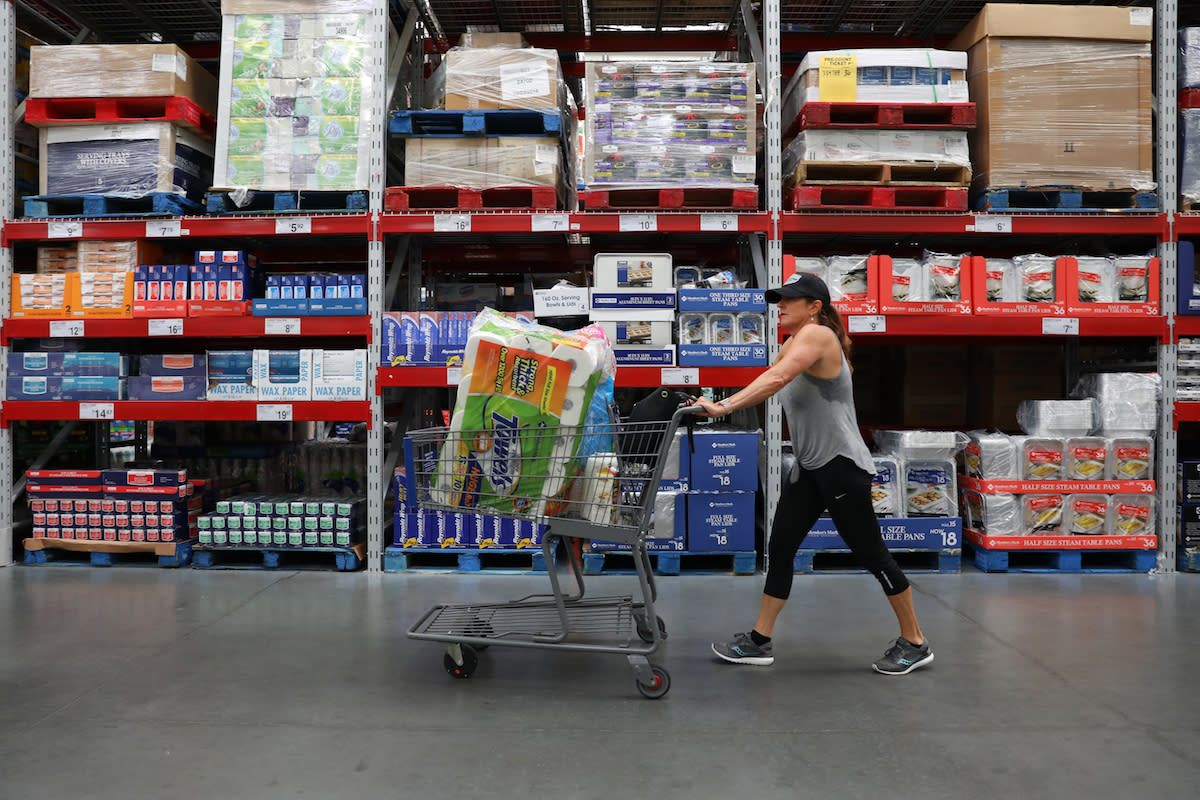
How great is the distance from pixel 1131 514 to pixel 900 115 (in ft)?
10.3

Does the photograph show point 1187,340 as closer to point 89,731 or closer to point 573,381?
point 573,381

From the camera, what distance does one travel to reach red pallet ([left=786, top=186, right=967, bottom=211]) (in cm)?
560

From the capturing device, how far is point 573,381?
346cm

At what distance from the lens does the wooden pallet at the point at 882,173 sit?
221 inches

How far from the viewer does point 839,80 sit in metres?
5.61

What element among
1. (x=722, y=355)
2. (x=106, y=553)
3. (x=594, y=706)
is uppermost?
(x=722, y=355)

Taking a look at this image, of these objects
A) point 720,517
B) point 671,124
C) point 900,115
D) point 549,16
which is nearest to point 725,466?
Result: point 720,517

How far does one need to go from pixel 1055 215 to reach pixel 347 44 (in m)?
5.05

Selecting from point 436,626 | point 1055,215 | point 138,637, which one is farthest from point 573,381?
point 1055,215

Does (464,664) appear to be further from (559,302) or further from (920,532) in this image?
(920,532)

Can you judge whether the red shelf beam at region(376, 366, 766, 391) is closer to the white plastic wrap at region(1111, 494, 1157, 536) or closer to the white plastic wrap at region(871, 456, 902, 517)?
the white plastic wrap at region(871, 456, 902, 517)

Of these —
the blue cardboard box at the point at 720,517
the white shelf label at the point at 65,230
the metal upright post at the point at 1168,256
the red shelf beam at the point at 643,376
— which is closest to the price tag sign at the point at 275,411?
the red shelf beam at the point at 643,376

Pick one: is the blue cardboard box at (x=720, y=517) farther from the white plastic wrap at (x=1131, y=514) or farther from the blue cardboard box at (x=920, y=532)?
the white plastic wrap at (x=1131, y=514)

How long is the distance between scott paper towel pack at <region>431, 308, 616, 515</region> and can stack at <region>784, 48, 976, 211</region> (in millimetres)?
2886
